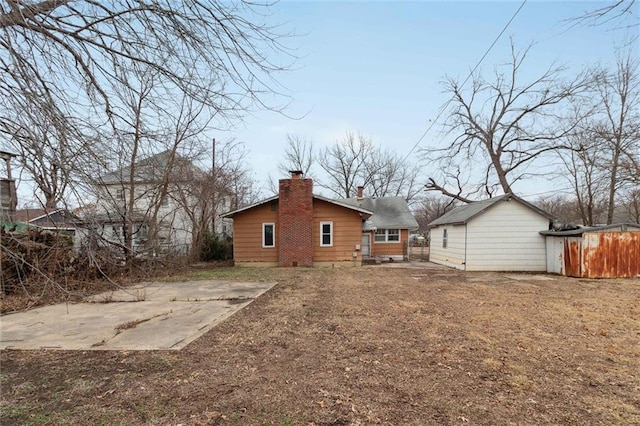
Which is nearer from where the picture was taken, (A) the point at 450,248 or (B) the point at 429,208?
(A) the point at 450,248

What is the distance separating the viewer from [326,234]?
17.0 metres

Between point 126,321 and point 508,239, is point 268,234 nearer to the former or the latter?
point 508,239

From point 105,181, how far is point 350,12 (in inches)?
129

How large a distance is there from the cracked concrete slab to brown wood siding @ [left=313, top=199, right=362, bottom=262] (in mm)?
7954

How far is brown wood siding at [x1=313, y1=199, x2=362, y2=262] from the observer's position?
55.4ft

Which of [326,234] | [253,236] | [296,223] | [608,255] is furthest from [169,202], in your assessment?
[608,255]

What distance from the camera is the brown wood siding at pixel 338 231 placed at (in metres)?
16.9

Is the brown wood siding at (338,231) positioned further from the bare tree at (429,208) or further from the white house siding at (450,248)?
the bare tree at (429,208)

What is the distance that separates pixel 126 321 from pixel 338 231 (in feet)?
38.6

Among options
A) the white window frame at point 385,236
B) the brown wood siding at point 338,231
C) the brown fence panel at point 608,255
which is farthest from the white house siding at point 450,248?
the brown wood siding at point 338,231

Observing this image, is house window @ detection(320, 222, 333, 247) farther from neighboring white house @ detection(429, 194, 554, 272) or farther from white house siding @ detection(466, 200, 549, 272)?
white house siding @ detection(466, 200, 549, 272)

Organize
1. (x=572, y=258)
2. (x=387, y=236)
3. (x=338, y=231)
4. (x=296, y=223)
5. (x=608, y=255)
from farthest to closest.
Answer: (x=387, y=236), (x=338, y=231), (x=296, y=223), (x=572, y=258), (x=608, y=255)

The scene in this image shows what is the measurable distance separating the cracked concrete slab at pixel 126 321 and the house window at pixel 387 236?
14.4 m

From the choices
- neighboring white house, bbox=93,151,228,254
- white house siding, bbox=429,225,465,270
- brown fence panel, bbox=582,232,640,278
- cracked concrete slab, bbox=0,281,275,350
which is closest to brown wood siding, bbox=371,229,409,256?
white house siding, bbox=429,225,465,270
